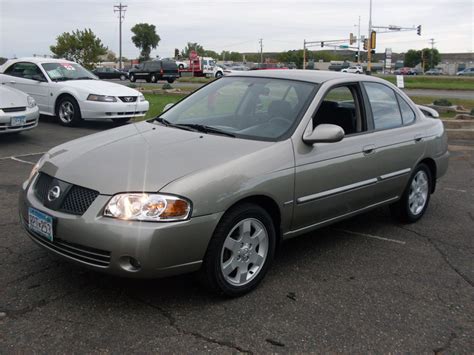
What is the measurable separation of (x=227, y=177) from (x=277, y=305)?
36.3 inches

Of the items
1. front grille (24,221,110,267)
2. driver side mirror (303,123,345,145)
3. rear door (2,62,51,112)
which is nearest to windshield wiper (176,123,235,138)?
driver side mirror (303,123,345,145)

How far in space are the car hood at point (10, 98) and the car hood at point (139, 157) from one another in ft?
18.9

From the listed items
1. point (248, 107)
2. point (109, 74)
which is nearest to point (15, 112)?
point (248, 107)

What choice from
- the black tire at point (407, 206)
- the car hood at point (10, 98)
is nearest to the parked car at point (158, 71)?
the car hood at point (10, 98)

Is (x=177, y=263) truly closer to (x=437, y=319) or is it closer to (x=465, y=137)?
(x=437, y=319)

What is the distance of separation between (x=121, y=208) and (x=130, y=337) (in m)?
0.75

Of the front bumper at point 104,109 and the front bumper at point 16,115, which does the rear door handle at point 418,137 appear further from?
the front bumper at point 104,109

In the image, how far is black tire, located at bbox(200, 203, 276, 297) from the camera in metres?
3.31

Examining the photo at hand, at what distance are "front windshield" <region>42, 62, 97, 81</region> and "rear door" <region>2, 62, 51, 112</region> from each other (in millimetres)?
187

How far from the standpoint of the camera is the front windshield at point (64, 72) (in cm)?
1209

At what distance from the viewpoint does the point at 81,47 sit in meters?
43.9

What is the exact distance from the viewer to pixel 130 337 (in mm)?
2990

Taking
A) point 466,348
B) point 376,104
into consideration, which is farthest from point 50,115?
point 466,348

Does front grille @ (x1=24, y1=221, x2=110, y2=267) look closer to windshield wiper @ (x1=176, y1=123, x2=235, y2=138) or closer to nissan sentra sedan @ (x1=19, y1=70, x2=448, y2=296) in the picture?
nissan sentra sedan @ (x1=19, y1=70, x2=448, y2=296)
